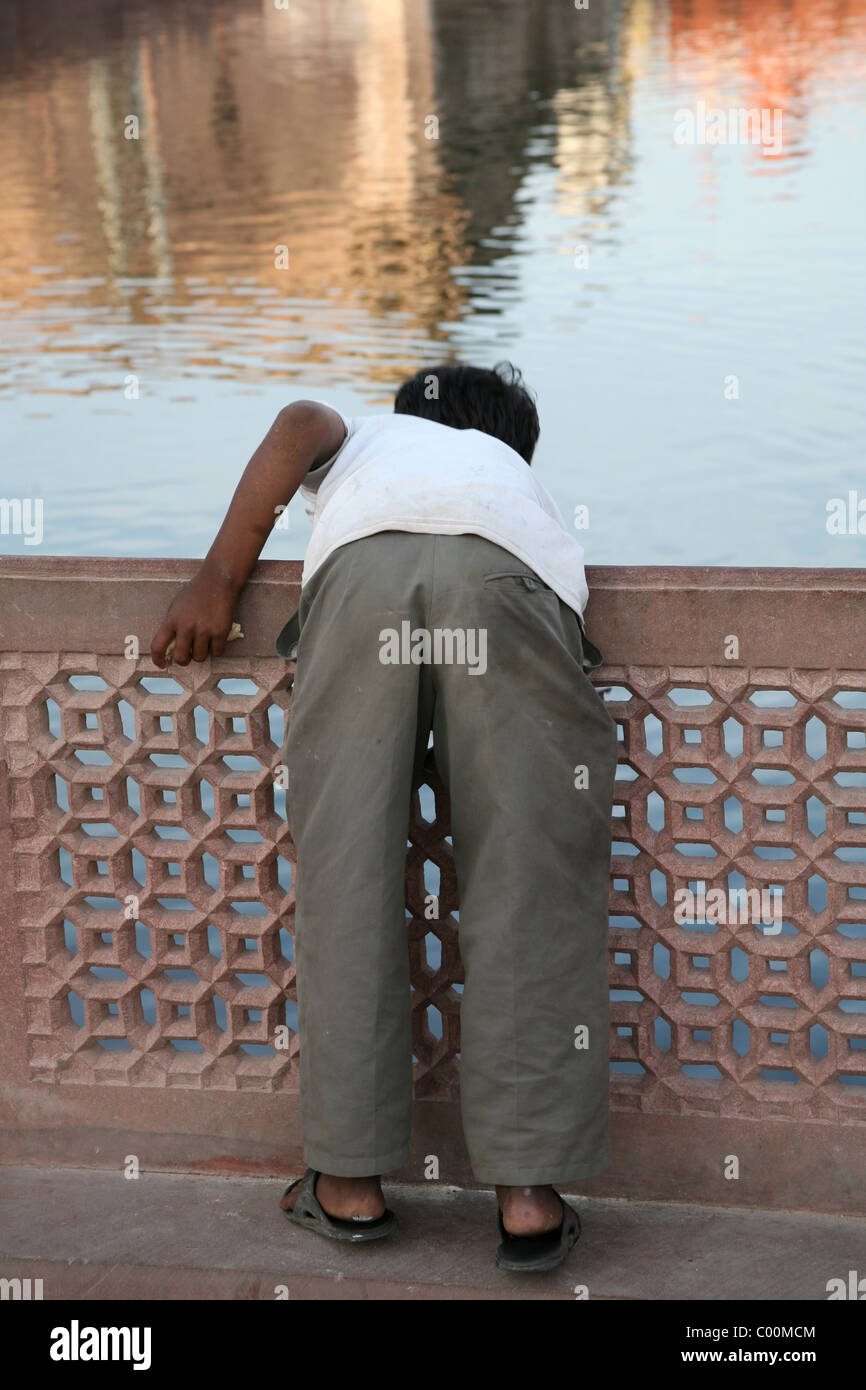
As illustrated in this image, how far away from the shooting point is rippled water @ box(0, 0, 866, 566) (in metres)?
10.8

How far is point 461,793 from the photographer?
2037 millimetres

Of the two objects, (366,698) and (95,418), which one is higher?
(366,698)

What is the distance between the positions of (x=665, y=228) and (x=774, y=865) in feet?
63.2

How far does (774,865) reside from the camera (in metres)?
2.19

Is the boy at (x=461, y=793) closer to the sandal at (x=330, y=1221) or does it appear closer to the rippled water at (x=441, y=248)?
the sandal at (x=330, y=1221)

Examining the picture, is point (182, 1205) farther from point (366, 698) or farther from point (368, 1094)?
point (366, 698)

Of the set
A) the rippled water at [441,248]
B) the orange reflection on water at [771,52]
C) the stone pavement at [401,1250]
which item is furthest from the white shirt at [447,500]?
the orange reflection on water at [771,52]

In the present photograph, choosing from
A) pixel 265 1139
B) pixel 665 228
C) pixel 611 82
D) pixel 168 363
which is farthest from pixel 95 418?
pixel 611 82

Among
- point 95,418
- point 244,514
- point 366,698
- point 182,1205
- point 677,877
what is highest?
point 244,514

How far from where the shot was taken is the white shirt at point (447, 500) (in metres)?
2.01

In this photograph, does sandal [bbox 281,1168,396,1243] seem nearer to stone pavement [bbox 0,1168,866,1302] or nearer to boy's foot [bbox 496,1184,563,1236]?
stone pavement [bbox 0,1168,866,1302]

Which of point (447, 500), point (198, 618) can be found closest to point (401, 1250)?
point (198, 618)

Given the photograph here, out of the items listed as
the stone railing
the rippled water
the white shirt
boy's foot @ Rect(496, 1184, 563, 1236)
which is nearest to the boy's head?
the white shirt

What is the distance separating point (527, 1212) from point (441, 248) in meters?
17.8
